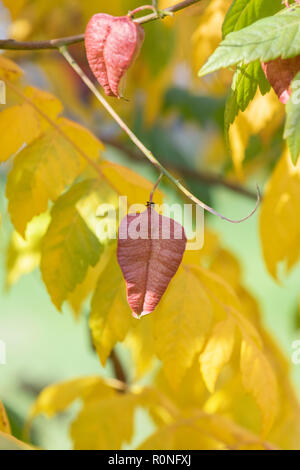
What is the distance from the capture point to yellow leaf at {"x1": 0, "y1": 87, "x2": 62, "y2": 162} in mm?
646

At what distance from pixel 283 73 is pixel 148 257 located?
160mm

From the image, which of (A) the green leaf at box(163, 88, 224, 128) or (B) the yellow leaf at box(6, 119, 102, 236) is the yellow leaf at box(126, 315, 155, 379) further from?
(A) the green leaf at box(163, 88, 224, 128)

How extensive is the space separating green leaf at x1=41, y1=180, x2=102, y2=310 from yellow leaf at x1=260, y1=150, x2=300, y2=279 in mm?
301

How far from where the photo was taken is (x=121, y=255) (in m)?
0.48

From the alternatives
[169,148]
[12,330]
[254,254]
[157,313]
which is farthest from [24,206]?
[254,254]

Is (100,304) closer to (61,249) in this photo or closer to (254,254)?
(61,249)

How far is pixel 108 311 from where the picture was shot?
2.14 feet

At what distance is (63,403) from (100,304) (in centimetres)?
37

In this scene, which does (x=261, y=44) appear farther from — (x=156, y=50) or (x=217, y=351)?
(x=156, y=50)

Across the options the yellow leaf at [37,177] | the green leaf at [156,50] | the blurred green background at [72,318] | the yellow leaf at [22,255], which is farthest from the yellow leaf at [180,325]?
the blurred green background at [72,318]

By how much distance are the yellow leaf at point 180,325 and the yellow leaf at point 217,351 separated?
0.02 meters
